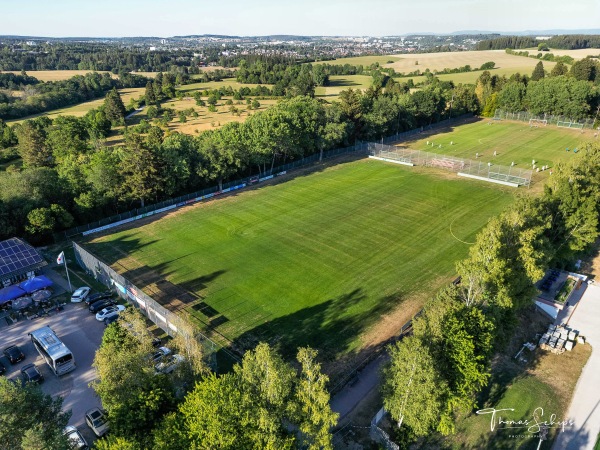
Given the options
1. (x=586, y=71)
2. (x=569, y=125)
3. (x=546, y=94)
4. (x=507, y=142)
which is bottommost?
(x=507, y=142)

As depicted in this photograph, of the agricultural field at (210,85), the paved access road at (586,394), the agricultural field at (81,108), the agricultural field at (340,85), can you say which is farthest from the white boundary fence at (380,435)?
the agricultural field at (210,85)

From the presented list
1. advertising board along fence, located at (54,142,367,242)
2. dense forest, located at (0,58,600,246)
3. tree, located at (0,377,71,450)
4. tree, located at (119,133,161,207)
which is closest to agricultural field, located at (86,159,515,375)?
advertising board along fence, located at (54,142,367,242)

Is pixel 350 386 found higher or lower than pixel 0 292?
lower

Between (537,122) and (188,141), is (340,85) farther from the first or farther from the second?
(188,141)

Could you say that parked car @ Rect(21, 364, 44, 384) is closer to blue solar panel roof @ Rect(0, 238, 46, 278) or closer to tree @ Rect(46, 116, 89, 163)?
blue solar panel roof @ Rect(0, 238, 46, 278)

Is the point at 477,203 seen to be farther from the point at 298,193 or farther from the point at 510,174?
the point at 298,193

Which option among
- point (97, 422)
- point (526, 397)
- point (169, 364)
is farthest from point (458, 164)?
point (97, 422)

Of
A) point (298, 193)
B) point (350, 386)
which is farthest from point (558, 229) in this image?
point (298, 193)
